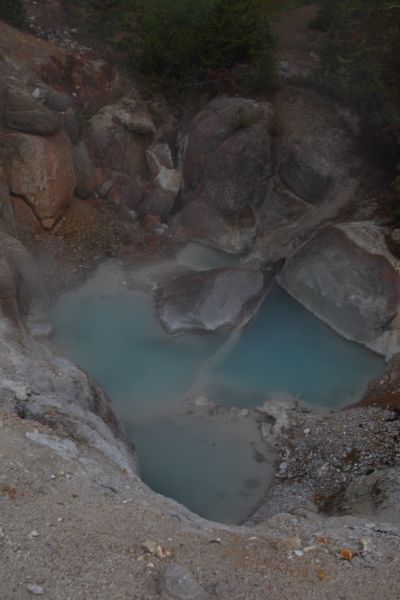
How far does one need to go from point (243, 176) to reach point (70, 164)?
5.83 metres

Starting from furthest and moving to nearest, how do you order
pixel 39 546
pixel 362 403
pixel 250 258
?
pixel 250 258, pixel 362 403, pixel 39 546

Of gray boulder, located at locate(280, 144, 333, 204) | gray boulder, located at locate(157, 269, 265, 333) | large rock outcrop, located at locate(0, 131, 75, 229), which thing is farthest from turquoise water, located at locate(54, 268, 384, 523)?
gray boulder, located at locate(280, 144, 333, 204)

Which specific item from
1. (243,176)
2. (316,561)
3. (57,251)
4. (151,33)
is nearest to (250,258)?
(243,176)

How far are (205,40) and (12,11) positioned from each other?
22.5 feet

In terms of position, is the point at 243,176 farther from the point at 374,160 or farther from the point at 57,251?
A: the point at 57,251

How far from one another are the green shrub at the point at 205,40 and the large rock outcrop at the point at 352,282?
717 cm

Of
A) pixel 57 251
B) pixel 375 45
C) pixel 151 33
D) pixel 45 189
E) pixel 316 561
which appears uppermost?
pixel 375 45

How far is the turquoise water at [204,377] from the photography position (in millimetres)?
13438

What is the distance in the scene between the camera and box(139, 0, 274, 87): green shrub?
2117cm

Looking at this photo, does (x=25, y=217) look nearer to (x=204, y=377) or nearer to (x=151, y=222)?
(x=151, y=222)

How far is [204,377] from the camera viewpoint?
1605 cm

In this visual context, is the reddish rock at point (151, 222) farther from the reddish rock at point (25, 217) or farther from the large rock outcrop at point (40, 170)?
the reddish rock at point (25, 217)

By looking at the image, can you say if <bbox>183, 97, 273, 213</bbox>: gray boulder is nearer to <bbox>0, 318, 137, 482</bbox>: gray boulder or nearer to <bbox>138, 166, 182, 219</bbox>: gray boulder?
<bbox>138, 166, 182, 219</bbox>: gray boulder

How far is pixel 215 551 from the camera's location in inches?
336
